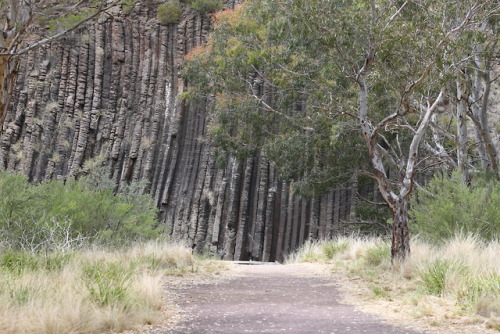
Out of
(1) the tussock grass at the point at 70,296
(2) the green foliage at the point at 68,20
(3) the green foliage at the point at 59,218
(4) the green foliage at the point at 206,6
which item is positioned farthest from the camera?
(4) the green foliage at the point at 206,6

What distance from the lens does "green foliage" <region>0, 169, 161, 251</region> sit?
9.98m

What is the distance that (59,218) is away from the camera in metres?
11.7

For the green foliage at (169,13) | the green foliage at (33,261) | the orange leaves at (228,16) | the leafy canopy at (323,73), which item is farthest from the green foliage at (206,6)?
the green foliage at (33,261)

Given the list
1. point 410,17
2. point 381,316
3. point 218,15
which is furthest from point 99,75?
point 381,316

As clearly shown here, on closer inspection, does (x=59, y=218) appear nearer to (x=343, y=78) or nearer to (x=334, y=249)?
(x=334, y=249)

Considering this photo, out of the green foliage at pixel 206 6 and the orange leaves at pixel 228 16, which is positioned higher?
the green foliage at pixel 206 6

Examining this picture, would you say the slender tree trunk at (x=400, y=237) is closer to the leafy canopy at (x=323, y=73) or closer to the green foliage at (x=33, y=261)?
the leafy canopy at (x=323, y=73)

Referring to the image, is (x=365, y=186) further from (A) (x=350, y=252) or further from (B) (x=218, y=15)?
(B) (x=218, y=15)

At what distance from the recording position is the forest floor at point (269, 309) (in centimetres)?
574

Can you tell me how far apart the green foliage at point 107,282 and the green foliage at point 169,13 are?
23.1 m

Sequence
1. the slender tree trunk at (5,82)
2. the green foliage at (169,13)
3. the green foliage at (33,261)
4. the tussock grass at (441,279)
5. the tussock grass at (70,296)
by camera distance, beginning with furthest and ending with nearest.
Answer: the green foliage at (169,13) < the slender tree trunk at (5,82) < the green foliage at (33,261) < the tussock grass at (441,279) < the tussock grass at (70,296)

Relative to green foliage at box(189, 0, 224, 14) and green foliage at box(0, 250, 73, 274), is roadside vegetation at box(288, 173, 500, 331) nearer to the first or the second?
green foliage at box(0, 250, 73, 274)

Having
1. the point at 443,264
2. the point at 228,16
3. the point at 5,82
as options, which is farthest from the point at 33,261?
the point at 228,16

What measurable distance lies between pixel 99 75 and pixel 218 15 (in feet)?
23.8
